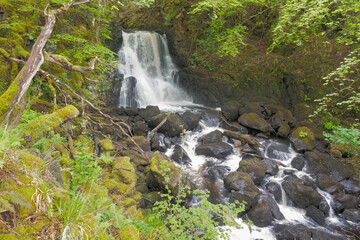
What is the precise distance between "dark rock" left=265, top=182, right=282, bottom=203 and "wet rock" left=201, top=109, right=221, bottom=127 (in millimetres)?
5107

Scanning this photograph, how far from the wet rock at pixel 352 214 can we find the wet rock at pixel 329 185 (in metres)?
0.80

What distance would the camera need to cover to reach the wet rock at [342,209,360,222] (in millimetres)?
6236

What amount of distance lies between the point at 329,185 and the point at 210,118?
6.54m

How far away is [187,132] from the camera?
1052 cm

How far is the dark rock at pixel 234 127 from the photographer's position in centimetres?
1105

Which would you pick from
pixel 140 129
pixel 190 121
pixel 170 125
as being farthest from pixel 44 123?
pixel 190 121

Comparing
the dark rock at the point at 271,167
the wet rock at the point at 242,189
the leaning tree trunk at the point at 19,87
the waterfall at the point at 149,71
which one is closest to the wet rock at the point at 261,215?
the wet rock at the point at 242,189

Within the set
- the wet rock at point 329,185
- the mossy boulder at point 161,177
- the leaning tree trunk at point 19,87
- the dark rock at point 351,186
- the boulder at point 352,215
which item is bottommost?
the boulder at point 352,215

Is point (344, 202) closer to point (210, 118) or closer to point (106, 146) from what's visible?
point (210, 118)

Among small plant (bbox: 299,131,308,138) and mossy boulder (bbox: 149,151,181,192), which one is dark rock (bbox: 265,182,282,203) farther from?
small plant (bbox: 299,131,308,138)

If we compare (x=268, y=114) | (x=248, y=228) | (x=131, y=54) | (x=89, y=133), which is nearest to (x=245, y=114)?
(x=268, y=114)

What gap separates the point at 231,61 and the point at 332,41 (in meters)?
6.27

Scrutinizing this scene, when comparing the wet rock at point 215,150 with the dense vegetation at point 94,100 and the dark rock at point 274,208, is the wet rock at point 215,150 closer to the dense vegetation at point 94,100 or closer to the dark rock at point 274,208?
the dark rock at point 274,208

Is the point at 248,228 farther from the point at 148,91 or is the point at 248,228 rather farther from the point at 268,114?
the point at 148,91
